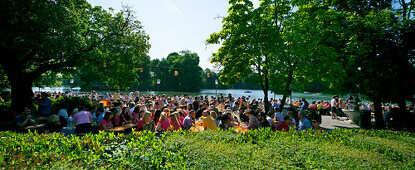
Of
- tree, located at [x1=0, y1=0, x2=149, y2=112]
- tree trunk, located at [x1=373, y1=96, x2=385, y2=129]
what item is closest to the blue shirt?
tree trunk, located at [x1=373, y1=96, x2=385, y2=129]

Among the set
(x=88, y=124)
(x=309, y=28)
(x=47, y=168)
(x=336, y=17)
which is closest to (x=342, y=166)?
(x=47, y=168)

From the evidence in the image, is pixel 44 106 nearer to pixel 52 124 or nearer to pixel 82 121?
pixel 52 124

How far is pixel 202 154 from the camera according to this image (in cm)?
372

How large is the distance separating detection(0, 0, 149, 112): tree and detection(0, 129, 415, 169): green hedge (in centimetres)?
753

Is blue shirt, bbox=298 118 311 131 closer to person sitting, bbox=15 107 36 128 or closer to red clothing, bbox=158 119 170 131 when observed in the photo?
red clothing, bbox=158 119 170 131

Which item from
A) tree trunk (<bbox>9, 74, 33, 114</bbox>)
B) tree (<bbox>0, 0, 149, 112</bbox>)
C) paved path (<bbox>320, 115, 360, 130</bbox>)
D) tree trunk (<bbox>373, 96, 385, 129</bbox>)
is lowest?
paved path (<bbox>320, 115, 360, 130</bbox>)

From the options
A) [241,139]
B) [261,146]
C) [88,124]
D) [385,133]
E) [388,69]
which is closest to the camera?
[261,146]

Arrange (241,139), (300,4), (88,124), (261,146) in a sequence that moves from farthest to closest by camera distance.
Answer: (300,4) → (88,124) → (241,139) → (261,146)

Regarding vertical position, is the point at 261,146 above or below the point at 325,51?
below

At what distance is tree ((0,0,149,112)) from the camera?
388 inches

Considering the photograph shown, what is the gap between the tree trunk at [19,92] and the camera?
496 inches

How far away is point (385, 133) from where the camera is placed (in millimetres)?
6516

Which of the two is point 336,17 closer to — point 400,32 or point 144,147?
point 400,32

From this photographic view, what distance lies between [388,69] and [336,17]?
408cm
